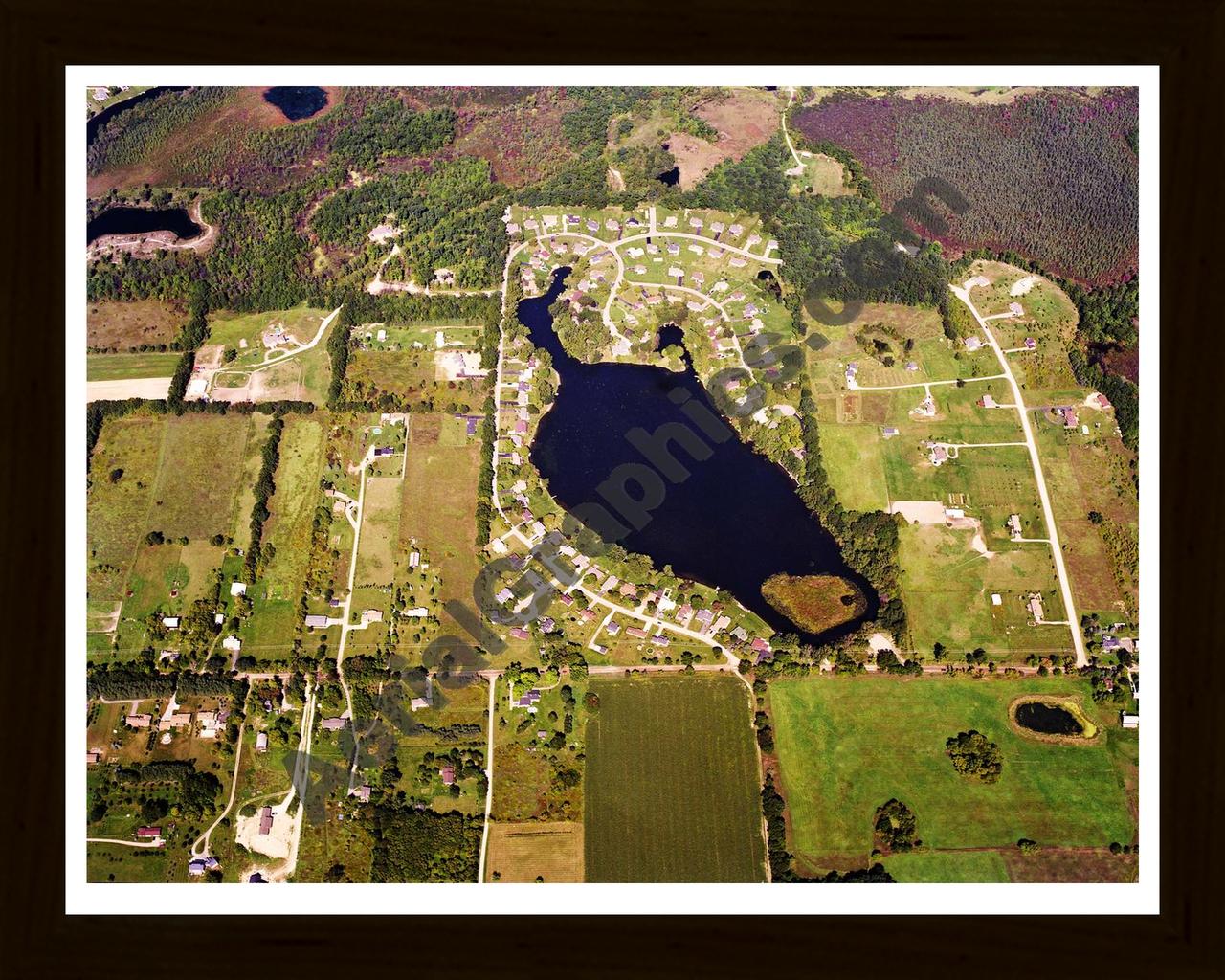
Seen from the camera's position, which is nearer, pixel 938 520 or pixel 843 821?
pixel 843 821

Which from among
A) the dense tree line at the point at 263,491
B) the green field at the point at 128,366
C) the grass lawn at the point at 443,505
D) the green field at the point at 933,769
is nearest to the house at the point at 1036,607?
the green field at the point at 933,769

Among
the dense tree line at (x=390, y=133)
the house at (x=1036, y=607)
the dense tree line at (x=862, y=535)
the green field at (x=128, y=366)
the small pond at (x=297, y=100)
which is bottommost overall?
the house at (x=1036, y=607)

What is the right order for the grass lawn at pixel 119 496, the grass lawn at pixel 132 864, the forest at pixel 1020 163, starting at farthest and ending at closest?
1. the forest at pixel 1020 163
2. the grass lawn at pixel 119 496
3. the grass lawn at pixel 132 864

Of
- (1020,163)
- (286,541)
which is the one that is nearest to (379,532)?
(286,541)

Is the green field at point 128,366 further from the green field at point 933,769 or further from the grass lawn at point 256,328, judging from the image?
the green field at point 933,769

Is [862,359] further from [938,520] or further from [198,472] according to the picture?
[198,472]
